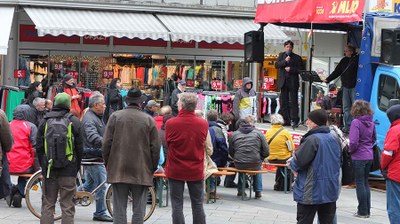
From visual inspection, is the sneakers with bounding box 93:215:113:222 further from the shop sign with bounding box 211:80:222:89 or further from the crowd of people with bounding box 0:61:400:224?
the shop sign with bounding box 211:80:222:89

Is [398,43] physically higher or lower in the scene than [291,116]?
higher

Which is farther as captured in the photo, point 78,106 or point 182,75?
point 182,75

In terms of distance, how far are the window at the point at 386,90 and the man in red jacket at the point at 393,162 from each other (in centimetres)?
588

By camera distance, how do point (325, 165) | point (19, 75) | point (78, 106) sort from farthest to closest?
1. point (19, 75)
2. point (78, 106)
3. point (325, 165)

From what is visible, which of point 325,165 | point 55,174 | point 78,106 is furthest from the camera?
point 78,106

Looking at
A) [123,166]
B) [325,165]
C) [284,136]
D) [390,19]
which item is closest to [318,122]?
[325,165]

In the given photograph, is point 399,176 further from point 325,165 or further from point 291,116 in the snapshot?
point 291,116

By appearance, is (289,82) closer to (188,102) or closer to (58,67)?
(58,67)

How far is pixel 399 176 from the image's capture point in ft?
34.1

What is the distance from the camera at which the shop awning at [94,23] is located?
73.6ft

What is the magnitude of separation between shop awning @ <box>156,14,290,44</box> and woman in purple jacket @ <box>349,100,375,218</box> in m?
11.2

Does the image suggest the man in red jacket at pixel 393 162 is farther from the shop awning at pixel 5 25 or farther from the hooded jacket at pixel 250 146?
the shop awning at pixel 5 25

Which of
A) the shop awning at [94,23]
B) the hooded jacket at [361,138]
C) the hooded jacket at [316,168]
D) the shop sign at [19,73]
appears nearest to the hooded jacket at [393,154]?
the hooded jacket at [316,168]

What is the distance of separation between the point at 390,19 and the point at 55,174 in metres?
8.66
